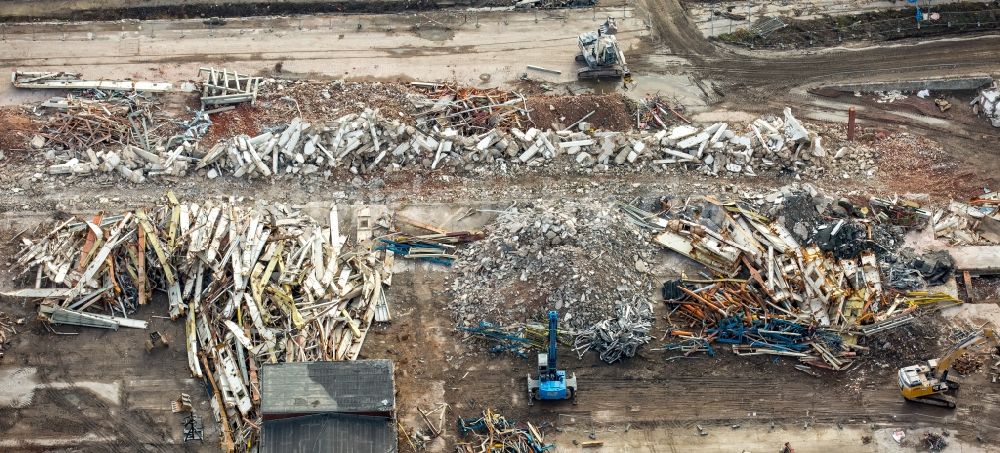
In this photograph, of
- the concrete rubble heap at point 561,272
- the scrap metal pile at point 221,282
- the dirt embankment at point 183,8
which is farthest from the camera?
the dirt embankment at point 183,8

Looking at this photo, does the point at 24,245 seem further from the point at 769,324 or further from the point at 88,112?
the point at 769,324

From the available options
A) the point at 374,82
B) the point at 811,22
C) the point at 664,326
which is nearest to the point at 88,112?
the point at 374,82

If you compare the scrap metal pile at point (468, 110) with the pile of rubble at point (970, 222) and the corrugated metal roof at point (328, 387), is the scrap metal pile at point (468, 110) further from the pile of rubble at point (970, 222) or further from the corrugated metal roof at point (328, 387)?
the pile of rubble at point (970, 222)

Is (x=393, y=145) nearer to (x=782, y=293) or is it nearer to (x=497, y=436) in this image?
(x=497, y=436)

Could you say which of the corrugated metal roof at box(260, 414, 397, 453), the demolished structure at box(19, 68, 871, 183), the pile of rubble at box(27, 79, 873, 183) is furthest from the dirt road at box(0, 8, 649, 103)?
the corrugated metal roof at box(260, 414, 397, 453)

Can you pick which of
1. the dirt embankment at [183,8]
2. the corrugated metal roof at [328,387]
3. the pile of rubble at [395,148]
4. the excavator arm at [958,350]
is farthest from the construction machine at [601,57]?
the corrugated metal roof at [328,387]

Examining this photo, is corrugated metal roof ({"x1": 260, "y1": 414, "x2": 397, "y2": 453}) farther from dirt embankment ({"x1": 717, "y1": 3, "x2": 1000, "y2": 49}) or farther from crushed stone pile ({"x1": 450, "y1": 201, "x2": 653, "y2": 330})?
dirt embankment ({"x1": 717, "y1": 3, "x2": 1000, "y2": 49})
